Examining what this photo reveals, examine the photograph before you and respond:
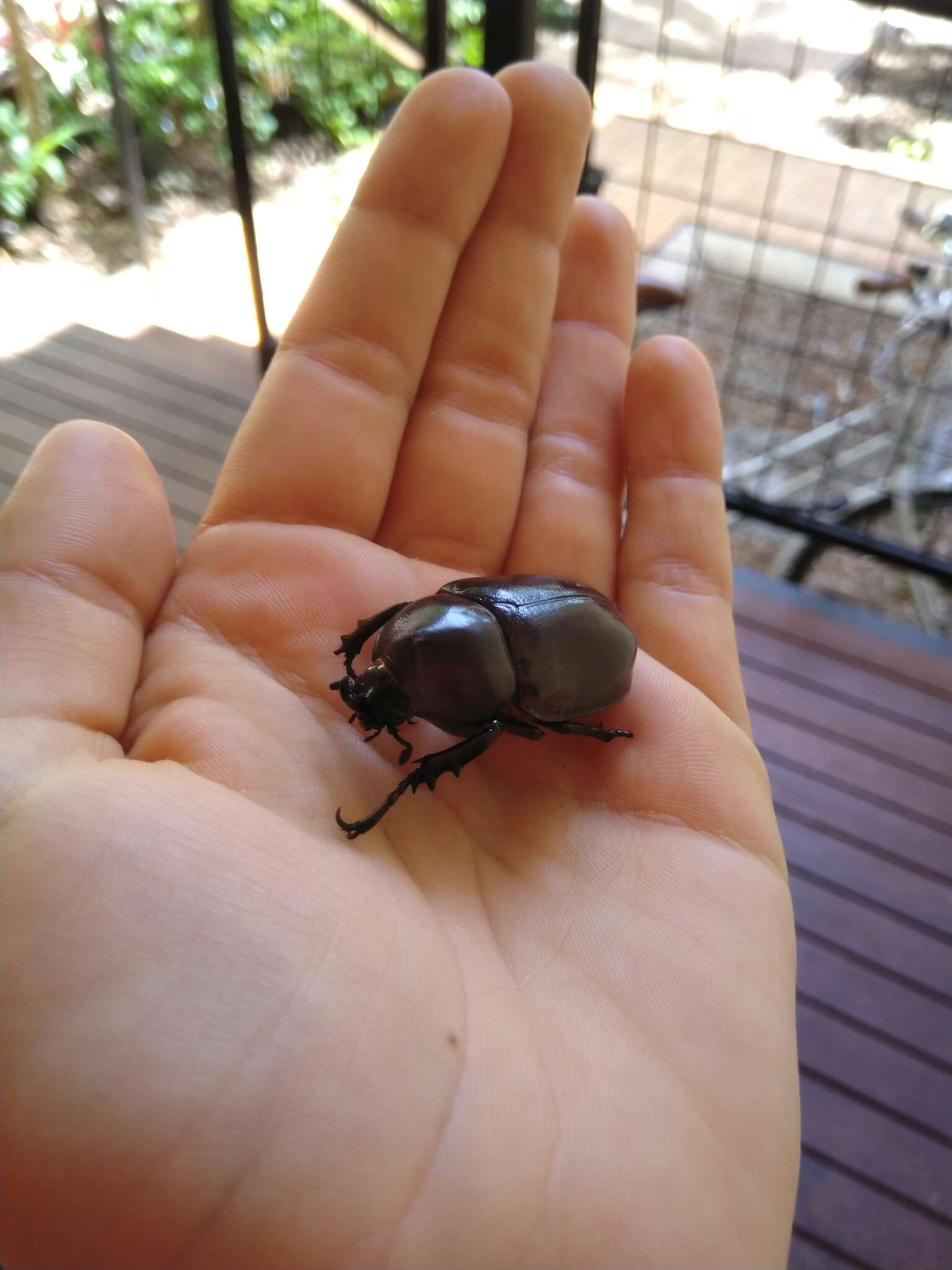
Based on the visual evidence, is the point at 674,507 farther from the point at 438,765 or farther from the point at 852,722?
the point at 852,722

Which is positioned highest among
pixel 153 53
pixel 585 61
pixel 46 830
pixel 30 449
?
pixel 585 61

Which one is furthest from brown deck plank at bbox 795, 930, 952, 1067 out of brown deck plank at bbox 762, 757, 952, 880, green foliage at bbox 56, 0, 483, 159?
green foliage at bbox 56, 0, 483, 159

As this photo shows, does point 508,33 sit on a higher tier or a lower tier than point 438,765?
higher

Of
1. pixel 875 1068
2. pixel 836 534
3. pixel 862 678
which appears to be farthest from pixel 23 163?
pixel 875 1068

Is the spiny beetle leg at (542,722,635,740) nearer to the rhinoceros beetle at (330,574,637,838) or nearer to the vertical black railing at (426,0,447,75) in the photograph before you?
the rhinoceros beetle at (330,574,637,838)

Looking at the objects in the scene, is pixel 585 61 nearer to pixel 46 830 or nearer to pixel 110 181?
pixel 46 830

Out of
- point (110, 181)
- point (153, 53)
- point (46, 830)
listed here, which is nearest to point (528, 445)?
point (46, 830)

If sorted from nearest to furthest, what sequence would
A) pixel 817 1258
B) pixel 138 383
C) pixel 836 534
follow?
pixel 817 1258
pixel 836 534
pixel 138 383

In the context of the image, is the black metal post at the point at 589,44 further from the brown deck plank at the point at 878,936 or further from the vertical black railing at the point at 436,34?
the brown deck plank at the point at 878,936
